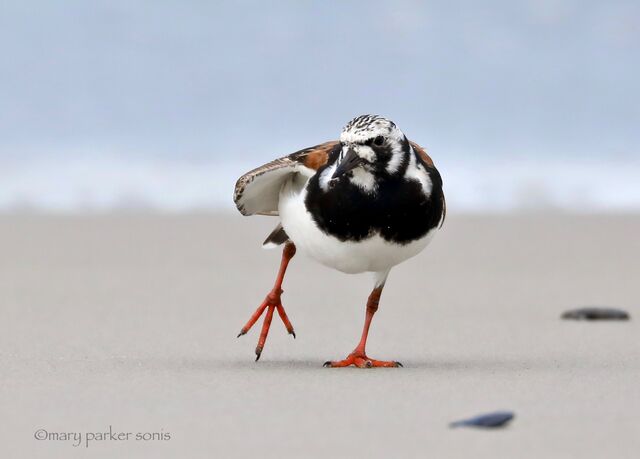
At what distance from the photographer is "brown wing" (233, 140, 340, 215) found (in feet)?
24.2

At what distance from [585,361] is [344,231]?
1.60 meters

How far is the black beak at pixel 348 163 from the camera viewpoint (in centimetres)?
679

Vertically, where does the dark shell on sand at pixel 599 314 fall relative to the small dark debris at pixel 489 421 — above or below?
above

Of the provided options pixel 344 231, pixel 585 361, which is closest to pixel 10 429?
pixel 344 231

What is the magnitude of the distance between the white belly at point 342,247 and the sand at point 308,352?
1.81 ft

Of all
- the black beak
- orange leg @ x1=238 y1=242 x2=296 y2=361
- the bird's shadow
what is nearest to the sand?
the bird's shadow

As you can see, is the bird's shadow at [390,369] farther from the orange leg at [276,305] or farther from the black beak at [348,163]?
the black beak at [348,163]

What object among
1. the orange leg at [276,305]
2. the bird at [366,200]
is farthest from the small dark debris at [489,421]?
the orange leg at [276,305]

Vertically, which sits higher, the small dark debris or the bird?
the bird

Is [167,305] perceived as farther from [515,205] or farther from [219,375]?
[515,205]

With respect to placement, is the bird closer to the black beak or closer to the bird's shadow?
the black beak

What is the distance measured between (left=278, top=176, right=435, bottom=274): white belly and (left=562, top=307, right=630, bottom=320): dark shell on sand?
2.65m

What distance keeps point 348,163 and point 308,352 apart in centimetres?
166

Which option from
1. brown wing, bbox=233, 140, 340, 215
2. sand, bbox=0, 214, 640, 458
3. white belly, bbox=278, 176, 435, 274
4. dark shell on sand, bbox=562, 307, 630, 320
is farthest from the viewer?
dark shell on sand, bbox=562, 307, 630, 320
